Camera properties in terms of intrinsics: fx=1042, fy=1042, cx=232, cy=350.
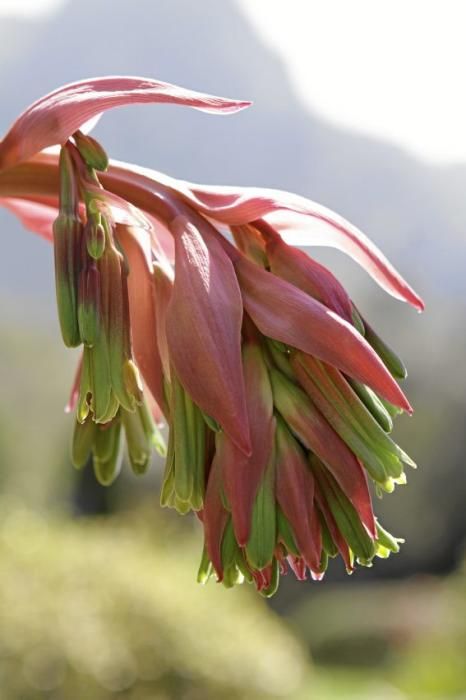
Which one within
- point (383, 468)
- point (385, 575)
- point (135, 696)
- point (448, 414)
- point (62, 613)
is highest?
point (383, 468)

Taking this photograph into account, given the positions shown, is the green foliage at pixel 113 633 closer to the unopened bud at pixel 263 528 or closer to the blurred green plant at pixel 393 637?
the unopened bud at pixel 263 528

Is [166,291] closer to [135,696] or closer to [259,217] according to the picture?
[259,217]

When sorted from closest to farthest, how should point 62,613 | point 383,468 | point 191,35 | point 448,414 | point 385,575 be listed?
1. point 383,468
2. point 62,613
3. point 385,575
4. point 448,414
5. point 191,35

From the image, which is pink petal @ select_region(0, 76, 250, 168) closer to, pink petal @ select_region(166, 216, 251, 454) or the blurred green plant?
pink petal @ select_region(166, 216, 251, 454)

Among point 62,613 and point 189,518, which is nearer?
point 62,613

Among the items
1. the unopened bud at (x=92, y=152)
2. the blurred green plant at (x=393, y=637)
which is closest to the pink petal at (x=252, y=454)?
the unopened bud at (x=92, y=152)

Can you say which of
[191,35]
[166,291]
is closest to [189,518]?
[166,291]

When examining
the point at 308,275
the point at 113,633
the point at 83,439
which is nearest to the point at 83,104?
the point at 308,275
